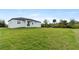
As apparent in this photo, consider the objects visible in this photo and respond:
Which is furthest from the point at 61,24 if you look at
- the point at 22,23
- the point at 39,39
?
the point at 22,23

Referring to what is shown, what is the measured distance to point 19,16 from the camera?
6.31 m

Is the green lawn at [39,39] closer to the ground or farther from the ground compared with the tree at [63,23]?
closer to the ground

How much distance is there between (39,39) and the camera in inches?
249

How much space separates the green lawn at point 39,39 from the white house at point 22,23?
0.05m

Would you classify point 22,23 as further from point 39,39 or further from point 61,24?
point 61,24

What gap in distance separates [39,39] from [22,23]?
249 millimetres

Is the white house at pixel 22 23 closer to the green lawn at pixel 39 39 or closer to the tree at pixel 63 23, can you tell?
the green lawn at pixel 39 39

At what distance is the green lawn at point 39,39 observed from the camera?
20.7 ft

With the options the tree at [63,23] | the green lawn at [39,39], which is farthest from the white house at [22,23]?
the tree at [63,23]

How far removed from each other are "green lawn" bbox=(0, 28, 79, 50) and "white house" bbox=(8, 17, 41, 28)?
5 centimetres

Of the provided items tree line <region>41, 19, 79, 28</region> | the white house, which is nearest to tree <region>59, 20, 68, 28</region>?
tree line <region>41, 19, 79, 28</region>

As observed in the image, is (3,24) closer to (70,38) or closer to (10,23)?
(10,23)

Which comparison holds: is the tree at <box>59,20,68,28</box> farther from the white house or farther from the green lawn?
the white house
